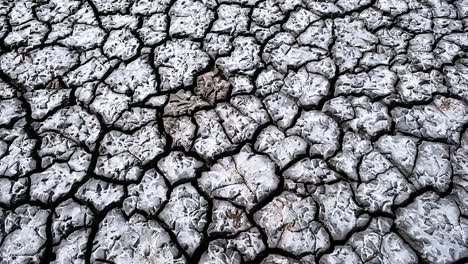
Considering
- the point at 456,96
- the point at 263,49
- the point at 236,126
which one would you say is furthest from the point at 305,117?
the point at 456,96

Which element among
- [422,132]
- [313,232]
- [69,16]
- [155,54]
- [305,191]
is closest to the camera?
[313,232]

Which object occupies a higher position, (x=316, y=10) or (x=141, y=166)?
(x=316, y=10)

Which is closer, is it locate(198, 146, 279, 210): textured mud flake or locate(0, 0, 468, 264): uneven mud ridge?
locate(0, 0, 468, 264): uneven mud ridge

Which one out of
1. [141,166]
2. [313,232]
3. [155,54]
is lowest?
[313,232]

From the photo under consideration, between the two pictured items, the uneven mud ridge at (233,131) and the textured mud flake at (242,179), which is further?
the textured mud flake at (242,179)

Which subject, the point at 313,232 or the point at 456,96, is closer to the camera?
the point at 313,232

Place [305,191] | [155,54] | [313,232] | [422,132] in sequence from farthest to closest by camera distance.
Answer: [155,54] → [422,132] → [305,191] → [313,232]

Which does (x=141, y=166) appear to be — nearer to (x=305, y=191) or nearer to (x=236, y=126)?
(x=236, y=126)

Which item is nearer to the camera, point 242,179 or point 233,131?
point 242,179
